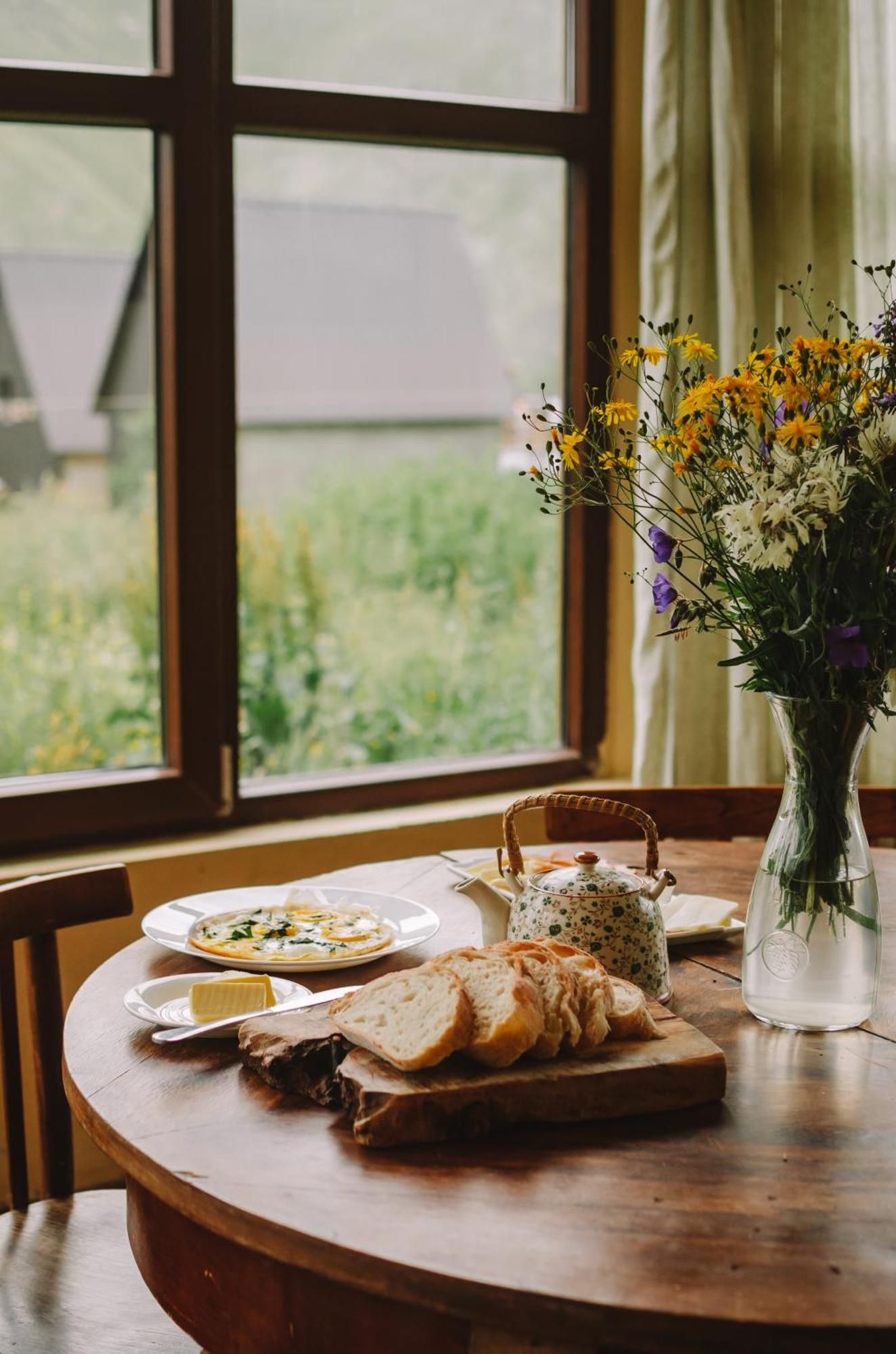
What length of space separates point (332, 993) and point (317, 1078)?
7.2 inches

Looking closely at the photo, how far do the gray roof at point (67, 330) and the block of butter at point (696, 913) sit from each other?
4.84 ft

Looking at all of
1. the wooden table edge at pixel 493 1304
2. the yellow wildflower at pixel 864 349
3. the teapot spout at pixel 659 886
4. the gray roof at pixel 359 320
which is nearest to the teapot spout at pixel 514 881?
the teapot spout at pixel 659 886

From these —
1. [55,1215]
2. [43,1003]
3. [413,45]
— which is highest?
[413,45]

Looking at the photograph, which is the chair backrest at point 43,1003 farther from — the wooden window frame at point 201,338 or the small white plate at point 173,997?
the wooden window frame at point 201,338

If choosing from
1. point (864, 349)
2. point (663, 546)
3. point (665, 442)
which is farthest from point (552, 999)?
point (864, 349)

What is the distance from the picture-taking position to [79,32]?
2369 millimetres

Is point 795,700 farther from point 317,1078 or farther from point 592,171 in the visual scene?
point 592,171

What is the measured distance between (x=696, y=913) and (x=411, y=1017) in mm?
577

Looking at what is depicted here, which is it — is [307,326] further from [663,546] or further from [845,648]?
[845,648]

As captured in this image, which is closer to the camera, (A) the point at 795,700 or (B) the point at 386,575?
(A) the point at 795,700

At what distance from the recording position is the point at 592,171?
2820mm

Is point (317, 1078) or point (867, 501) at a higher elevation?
point (867, 501)

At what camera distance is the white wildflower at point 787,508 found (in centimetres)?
113

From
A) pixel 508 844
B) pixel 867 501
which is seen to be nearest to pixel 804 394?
pixel 867 501
